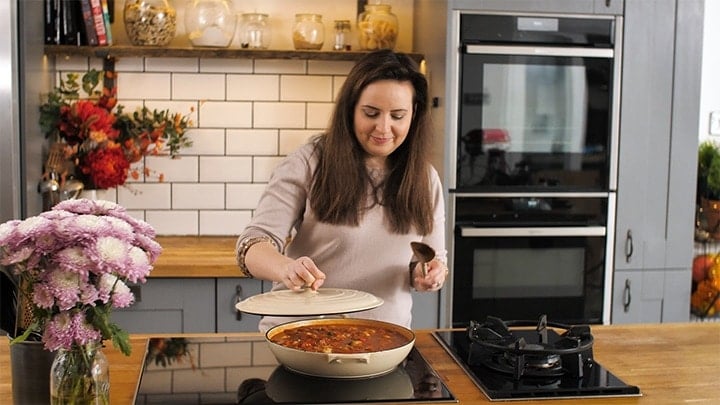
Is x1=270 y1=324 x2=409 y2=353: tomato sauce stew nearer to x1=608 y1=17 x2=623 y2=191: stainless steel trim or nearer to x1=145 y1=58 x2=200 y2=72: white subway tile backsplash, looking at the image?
x1=608 y1=17 x2=623 y2=191: stainless steel trim

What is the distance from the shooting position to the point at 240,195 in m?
3.85

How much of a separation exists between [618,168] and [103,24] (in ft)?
6.97

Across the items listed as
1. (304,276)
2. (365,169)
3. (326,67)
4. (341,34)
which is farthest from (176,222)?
(304,276)

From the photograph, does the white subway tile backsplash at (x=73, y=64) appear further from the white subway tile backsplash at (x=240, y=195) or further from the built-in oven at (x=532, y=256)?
the built-in oven at (x=532, y=256)

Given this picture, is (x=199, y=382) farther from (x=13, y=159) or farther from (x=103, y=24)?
(x=103, y=24)

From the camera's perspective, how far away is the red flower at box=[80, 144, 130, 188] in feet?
11.5

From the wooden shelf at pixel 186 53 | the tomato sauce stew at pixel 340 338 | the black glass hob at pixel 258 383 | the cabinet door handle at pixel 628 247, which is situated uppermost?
the wooden shelf at pixel 186 53

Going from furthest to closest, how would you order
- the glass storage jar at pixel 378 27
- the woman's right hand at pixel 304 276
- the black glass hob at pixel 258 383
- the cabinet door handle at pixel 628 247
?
the glass storage jar at pixel 378 27
the cabinet door handle at pixel 628 247
the woman's right hand at pixel 304 276
the black glass hob at pixel 258 383

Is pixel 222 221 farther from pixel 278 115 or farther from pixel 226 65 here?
pixel 226 65

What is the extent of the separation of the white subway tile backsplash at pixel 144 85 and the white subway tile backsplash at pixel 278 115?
1.26ft

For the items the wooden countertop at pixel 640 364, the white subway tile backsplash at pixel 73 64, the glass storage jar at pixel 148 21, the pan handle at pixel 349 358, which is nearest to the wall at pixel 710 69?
the wooden countertop at pixel 640 364

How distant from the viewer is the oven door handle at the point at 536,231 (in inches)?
137

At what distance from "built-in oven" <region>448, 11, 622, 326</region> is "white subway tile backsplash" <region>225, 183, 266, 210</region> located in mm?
906

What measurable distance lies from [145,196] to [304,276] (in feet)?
6.66
